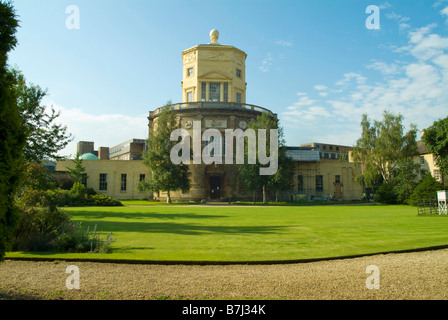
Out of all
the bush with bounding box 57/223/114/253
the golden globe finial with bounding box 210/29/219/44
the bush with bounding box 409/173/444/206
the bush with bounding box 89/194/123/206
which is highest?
the golden globe finial with bounding box 210/29/219/44

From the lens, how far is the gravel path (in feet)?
19.5

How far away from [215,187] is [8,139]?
42.1 metres

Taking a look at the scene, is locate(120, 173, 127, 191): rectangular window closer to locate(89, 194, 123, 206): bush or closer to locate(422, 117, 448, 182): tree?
locate(89, 194, 123, 206): bush

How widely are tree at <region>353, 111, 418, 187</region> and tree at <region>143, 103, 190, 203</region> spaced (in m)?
24.8

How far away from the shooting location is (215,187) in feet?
158

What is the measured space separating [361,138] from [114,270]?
149 feet

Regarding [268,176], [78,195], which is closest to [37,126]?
[78,195]

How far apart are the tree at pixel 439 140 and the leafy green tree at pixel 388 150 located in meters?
4.58

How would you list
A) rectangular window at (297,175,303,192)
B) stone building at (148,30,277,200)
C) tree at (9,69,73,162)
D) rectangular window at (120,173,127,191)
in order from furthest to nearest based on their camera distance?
1. rectangular window at (297,175,303,192)
2. rectangular window at (120,173,127,191)
3. stone building at (148,30,277,200)
4. tree at (9,69,73,162)

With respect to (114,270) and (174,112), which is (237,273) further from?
(174,112)

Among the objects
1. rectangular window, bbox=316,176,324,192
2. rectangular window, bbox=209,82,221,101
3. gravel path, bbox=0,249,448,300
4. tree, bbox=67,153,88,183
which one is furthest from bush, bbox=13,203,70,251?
rectangular window, bbox=316,176,324,192

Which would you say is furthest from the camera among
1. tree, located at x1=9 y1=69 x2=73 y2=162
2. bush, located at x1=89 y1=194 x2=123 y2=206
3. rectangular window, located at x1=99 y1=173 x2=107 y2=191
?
rectangular window, located at x1=99 y1=173 x2=107 y2=191

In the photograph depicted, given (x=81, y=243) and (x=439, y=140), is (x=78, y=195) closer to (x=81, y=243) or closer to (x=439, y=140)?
(x=81, y=243)
